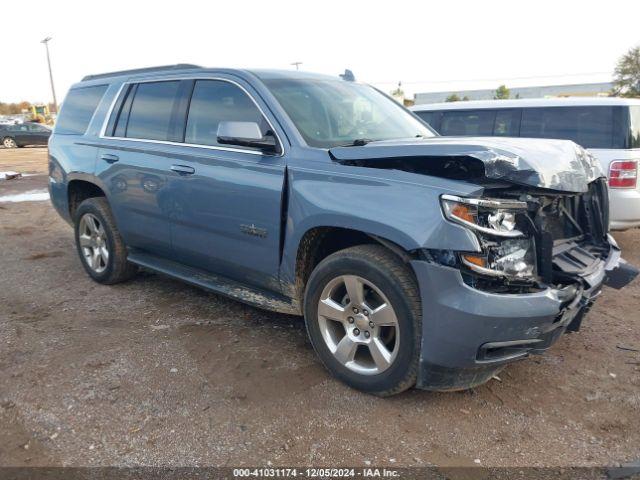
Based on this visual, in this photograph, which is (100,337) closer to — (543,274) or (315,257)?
(315,257)

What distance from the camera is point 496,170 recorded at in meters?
2.64

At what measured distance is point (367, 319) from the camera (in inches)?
119

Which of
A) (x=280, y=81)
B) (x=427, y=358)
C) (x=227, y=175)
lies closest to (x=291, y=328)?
(x=227, y=175)

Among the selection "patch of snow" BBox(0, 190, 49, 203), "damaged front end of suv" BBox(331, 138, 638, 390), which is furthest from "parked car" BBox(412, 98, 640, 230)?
"patch of snow" BBox(0, 190, 49, 203)

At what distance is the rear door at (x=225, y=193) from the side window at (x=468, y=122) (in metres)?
4.66

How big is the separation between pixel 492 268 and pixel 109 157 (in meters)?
3.46

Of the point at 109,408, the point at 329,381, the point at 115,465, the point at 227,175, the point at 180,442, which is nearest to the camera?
the point at 115,465

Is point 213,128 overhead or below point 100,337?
overhead

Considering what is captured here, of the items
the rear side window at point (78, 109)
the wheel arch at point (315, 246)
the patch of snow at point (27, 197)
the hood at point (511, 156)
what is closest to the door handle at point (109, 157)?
the rear side window at point (78, 109)

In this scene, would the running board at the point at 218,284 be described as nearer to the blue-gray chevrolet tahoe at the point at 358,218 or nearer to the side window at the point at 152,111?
the blue-gray chevrolet tahoe at the point at 358,218

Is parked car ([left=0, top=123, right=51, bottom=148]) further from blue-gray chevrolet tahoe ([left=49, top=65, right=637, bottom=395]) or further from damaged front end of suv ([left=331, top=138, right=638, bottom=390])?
damaged front end of suv ([left=331, top=138, right=638, bottom=390])

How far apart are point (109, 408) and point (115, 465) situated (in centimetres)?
52

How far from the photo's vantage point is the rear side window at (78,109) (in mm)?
5062

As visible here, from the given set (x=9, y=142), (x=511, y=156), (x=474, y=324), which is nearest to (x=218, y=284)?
(x=474, y=324)
